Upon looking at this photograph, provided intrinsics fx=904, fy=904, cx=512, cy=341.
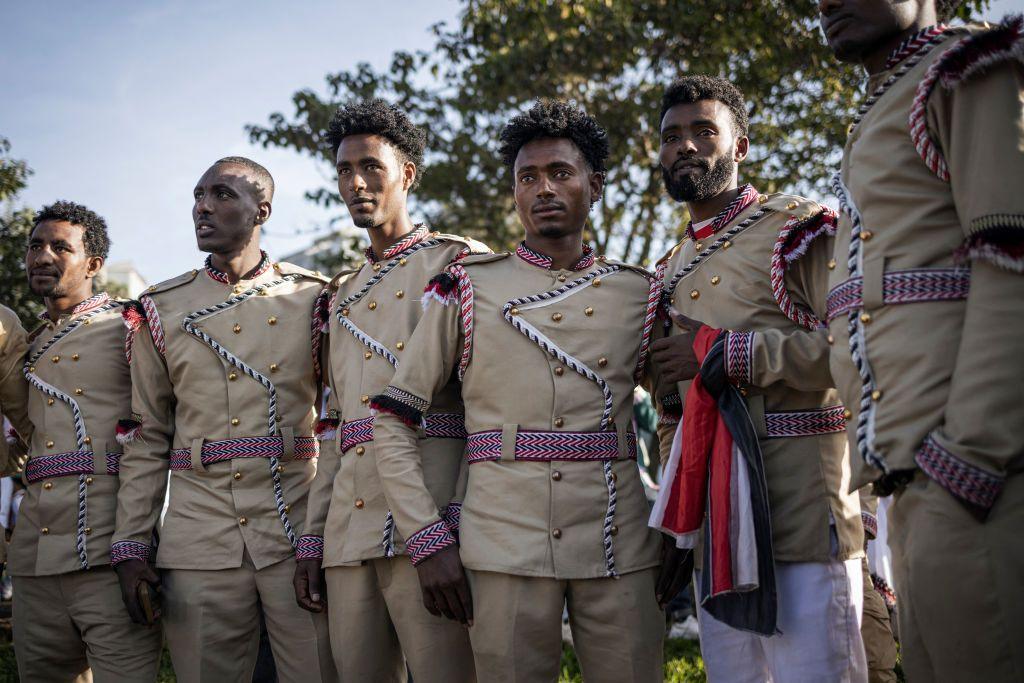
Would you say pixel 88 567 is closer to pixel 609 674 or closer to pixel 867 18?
pixel 609 674

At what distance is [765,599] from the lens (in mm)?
3010

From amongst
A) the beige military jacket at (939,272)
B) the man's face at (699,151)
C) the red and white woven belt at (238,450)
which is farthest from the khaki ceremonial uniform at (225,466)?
the beige military jacket at (939,272)

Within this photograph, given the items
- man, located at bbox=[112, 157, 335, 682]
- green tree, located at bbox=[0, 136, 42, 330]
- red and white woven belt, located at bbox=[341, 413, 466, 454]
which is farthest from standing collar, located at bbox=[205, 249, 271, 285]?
green tree, located at bbox=[0, 136, 42, 330]

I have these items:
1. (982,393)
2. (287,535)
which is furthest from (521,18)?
(982,393)

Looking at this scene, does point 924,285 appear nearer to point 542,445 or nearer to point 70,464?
point 542,445

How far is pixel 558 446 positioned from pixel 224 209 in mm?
2302

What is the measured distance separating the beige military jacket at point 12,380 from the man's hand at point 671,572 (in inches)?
148

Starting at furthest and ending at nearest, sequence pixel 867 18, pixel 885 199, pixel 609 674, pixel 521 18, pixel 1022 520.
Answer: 1. pixel 521 18
2. pixel 609 674
3. pixel 867 18
4. pixel 885 199
5. pixel 1022 520

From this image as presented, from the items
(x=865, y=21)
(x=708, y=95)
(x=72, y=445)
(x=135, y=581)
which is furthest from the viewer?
(x=72, y=445)

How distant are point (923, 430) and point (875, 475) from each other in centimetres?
19

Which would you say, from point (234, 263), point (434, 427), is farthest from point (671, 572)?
point (234, 263)

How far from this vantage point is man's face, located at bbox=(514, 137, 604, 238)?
368cm

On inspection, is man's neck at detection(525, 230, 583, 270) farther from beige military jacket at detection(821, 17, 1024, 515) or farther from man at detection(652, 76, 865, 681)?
beige military jacket at detection(821, 17, 1024, 515)

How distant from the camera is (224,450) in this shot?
13.8ft
